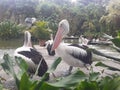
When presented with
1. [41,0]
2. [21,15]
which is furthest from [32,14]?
[41,0]

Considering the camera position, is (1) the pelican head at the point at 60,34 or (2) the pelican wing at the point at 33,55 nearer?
(2) the pelican wing at the point at 33,55

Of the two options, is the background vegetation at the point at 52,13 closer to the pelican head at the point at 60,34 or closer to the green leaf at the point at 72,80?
the pelican head at the point at 60,34

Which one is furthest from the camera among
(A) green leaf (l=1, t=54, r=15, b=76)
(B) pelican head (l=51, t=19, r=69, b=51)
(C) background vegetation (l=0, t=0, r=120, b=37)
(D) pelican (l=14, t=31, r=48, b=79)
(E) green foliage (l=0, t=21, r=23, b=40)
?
(C) background vegetation (l=0, t=0, r=120, b=37)

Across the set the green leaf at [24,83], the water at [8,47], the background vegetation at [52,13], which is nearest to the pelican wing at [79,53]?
the water at [8,47]

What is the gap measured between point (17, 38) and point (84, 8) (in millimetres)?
13979

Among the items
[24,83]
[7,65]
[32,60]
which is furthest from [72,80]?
[32,60]

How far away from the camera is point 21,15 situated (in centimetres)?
3797

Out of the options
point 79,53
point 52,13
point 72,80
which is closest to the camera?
point 72,80

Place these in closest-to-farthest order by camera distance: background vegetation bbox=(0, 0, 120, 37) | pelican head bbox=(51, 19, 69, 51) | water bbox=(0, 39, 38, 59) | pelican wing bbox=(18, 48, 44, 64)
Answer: pelican wing bbox=(18, 48, 44, 64) < pelican head bbox=(51, 19, 69, 51) < water bbox=(0, 39, 38, 59) < background vegetation bbox=(0, 0, 120, 37)

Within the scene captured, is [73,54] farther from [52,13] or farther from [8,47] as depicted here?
[52,13]

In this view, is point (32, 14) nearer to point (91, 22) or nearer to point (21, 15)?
point (21, 15)

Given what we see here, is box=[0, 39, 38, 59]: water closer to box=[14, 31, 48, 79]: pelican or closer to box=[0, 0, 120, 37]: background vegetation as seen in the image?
box=[14, 31, 48, 79]: pelican

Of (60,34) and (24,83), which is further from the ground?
(24,83)

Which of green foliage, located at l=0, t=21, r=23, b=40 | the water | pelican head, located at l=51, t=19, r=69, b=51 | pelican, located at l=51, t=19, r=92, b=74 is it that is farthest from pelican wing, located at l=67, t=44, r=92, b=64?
green foliage, located at l=0, t=21, r=23, b=40
